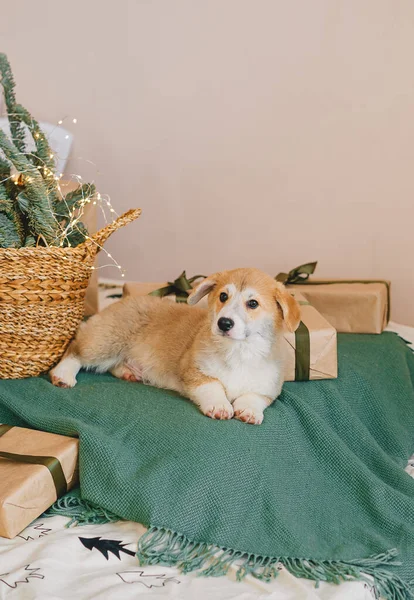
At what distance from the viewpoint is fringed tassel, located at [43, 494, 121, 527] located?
1.29 meters

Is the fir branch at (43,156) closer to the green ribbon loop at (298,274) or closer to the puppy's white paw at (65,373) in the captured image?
the puppy's white paw at (65,373)

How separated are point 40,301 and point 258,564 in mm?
945

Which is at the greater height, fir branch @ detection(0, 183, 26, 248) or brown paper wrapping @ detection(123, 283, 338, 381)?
fir branch @ detection(0, 183, 26, 248)

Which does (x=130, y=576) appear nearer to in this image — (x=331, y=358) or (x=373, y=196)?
(x=331, y=358)

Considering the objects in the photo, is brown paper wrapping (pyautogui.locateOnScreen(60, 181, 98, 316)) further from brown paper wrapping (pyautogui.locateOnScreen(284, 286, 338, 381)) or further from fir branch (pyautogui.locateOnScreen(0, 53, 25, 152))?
brown paper wrapping (pyautogui.locateOnScreen(284, 286, 338, 381))

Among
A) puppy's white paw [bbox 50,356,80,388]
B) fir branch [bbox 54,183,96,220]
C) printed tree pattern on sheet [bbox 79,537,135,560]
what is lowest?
printed tree pattern on sheet [bbox 79,537,135,560]

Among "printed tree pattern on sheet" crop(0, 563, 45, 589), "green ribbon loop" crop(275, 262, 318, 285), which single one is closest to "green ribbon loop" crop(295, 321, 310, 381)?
"green ribbon loop" crop(275, 262, 318, 285)

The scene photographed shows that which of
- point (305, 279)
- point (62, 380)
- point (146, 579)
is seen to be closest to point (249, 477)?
point (146, 579)

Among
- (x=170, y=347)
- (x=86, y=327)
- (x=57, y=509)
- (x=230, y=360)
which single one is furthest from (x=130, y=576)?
(x=86, y=327)

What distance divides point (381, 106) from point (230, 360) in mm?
1629

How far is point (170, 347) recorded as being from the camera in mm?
1815

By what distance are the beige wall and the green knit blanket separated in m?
1.24

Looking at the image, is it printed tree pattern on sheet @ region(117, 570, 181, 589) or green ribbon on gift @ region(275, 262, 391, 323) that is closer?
printed tree pattern on sheet @ region(117, 570, 181, 589)

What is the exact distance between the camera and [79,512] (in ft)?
4.29
